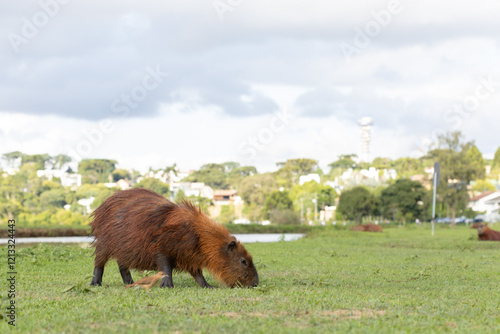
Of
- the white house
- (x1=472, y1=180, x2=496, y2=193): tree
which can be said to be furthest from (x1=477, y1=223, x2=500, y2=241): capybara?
(x1=472, y1=180, x2=496, y2=193): tree

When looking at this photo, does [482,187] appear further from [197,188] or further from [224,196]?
[197,188]

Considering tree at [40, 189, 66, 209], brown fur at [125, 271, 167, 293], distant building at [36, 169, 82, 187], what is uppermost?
distant building at [36, 169, 82, 187]

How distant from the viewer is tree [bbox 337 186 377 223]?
76.1m

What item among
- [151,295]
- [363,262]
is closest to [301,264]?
[363,262]

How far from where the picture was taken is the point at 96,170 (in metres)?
145

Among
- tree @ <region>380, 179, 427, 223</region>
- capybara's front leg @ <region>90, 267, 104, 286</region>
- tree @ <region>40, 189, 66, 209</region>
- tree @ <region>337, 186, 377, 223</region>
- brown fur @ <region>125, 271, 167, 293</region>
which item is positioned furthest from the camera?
tree @ <region>40, 189, 66, 209</region>

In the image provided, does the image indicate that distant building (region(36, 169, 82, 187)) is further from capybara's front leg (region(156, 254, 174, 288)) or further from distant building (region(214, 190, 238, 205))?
capybara's front leg (region(156, 254, 174, 288))

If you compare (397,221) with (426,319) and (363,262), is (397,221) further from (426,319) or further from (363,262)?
(426,319)

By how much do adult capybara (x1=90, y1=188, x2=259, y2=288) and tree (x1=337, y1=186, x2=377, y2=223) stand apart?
66.7 metres

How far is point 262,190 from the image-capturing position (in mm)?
106562

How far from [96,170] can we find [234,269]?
139109mm

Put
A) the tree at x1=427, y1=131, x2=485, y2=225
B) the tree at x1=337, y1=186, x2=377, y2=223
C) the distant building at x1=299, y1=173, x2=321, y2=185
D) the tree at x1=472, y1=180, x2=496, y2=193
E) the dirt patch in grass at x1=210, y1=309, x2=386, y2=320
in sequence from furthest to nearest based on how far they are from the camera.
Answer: the distant building at x1=299, y1=173, x2=321, y2=185 < the tree at x1=472, y1=180, x2=496, y2=193 < the tree at x1=337, y1=186, x2=377, y2=223 < the tree at x1=427, y1=131, x2=485, y2=225 < the dirt patch in grass at x1=210, y1=309, x2=386, y2=320

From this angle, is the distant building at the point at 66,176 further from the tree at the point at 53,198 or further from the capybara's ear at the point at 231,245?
the capybara's ear at the point at 231,245

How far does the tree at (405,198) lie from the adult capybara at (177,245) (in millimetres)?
67016
